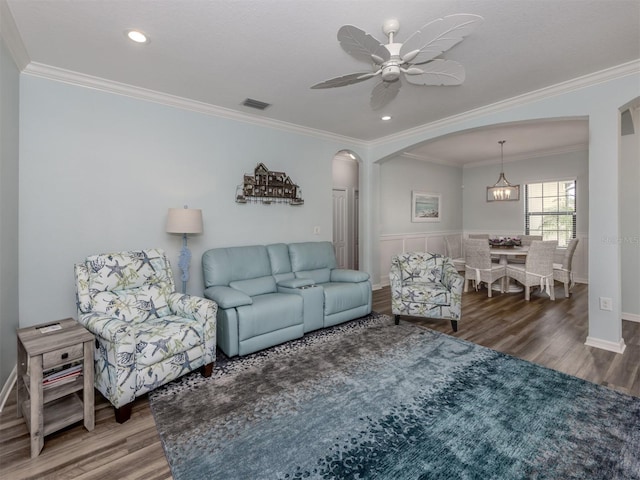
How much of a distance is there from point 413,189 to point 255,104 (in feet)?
14.2

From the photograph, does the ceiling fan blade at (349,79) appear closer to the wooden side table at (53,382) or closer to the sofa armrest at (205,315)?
the sofa armrest at (205,315)

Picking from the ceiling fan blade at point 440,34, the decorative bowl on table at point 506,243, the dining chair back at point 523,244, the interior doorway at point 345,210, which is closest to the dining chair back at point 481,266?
the decorative bowl on table at point 506,243

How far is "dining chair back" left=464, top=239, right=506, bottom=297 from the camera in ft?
16.9

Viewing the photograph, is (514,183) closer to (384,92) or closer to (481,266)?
(481,266)

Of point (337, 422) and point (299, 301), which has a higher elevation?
point (299, 301)

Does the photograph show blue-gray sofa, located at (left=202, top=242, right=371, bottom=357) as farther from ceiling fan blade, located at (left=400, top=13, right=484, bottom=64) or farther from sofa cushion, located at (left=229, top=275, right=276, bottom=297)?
ceiling fan blade, located at (left=400, top=13, right=484, bottom=64)

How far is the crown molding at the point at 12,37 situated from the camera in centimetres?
203

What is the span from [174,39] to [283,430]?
114 inches

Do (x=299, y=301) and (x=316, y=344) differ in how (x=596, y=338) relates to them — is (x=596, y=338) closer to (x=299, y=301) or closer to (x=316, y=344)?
(x=316, y=344)

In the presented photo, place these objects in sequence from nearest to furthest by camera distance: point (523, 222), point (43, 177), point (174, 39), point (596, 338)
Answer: point (174, 39) < point (43, 177) < point (596, 338) < point (523, 222)

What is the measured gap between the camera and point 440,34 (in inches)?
70.5

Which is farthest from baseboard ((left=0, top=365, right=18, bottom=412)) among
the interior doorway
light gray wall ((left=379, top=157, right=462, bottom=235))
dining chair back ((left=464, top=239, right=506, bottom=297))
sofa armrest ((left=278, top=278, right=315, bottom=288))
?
dining chair back ((left=464, top=239, right=506, bottom=297))

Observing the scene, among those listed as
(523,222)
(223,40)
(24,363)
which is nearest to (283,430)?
(24,363)

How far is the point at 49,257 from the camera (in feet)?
9.18
